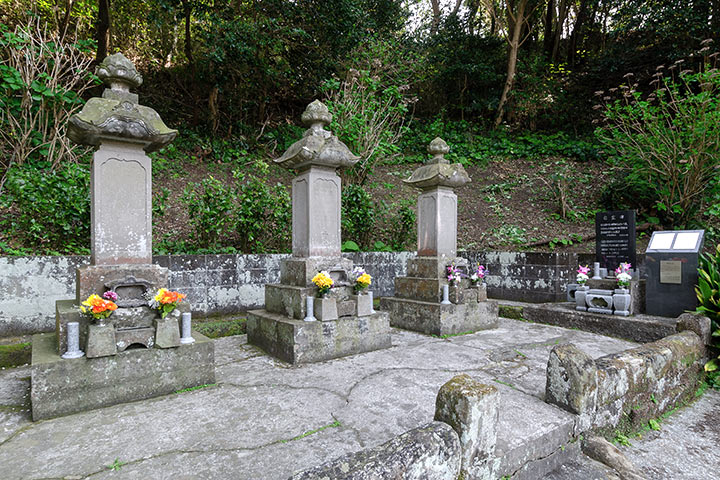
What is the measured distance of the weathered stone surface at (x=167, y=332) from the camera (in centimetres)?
298

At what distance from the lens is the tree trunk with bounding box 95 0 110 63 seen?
8984 mm

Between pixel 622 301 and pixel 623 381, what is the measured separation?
9.51ft

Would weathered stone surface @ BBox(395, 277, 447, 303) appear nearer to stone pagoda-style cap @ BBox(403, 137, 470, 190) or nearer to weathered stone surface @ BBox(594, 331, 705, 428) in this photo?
stone pagoda-style cap @ BBox(403, 137, 470, 190)

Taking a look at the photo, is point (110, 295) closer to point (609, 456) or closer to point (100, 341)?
point (100, 341)

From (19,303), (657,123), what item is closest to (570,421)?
(19,303)

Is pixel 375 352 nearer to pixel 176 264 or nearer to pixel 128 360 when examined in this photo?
pixel 128 360

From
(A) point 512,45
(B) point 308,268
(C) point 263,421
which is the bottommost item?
(C) point 263,421

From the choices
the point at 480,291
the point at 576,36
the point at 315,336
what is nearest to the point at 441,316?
the point at 480,291

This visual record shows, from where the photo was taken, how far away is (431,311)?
5.05 metres

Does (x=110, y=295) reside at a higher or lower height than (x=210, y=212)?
lower

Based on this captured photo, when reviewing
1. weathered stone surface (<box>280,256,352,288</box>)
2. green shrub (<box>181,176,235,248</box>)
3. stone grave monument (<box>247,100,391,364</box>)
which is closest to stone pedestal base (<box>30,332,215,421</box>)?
stone grave monument (<box>247,100,391,364</box>)

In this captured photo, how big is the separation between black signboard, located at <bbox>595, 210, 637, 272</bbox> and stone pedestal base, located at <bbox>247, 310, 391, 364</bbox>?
4.19 metres

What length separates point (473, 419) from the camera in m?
1.77

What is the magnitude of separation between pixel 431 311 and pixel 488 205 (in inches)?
226
